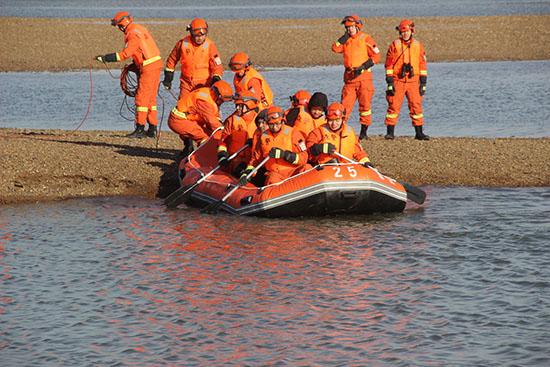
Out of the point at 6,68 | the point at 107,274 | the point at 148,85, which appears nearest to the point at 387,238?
the point at 107,274

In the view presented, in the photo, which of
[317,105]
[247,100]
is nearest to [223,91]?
[247,100]

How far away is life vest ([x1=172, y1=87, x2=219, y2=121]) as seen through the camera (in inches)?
737

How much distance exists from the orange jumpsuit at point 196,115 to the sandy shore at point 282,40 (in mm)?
19938

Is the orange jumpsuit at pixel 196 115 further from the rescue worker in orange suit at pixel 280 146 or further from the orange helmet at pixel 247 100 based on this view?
the rescue worker in orange suit at pixel 280 146

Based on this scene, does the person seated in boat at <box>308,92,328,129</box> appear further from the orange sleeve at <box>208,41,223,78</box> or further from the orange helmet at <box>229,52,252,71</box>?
the orange sleeve at <box>208,41,223,78</box>

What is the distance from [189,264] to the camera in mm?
14008

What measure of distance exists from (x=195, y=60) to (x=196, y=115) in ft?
3.76

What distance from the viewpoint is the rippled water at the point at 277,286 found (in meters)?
11.0

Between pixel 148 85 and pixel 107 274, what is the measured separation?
7432mm

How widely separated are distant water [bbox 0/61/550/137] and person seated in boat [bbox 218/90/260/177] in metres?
6.62

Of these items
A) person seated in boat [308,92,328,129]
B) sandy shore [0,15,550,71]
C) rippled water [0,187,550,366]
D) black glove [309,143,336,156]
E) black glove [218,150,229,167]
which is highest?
sandy shore [0,15,550,71]

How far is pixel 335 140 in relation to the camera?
1617 cm

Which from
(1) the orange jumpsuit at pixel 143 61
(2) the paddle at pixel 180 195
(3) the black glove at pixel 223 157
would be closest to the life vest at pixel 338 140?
(3) the black glove at pixel 223 157

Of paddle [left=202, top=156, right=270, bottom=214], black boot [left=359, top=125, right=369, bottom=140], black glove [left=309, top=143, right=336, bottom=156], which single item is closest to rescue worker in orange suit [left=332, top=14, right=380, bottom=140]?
black boot [left=359, top=125, right=369, bottom=140]
